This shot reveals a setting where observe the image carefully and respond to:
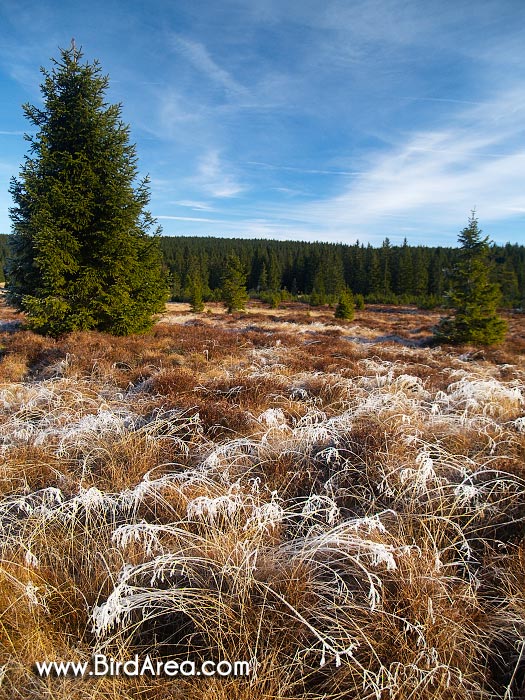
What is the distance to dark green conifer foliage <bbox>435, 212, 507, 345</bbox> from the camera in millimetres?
15344

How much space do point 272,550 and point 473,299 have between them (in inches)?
669

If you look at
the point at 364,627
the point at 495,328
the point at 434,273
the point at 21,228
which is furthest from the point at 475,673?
the point at 434,273

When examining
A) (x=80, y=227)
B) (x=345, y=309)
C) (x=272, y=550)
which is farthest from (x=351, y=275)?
(x=272, y=550)

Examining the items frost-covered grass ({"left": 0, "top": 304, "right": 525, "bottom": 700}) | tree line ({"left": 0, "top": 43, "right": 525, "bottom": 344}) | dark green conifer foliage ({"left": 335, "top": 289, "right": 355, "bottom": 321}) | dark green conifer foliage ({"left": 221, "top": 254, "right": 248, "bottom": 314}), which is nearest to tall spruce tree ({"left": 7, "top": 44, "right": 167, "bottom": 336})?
tree line ({"left": 0, "top": 43, "right": 525, "bottom": 344})

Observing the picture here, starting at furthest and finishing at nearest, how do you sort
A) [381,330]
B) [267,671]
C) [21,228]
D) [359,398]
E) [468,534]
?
[381,330] < [21,228] < [359,398] < [468,534] < [267,671]

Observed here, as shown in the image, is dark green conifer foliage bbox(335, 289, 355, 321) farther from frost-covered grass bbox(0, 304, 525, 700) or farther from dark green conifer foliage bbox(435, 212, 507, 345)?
frost-covered grass bbox(0, 304, 525, 700)

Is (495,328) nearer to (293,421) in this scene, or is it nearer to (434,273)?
(293,421)

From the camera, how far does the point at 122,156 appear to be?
1077cm

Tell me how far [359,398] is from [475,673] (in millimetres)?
3456

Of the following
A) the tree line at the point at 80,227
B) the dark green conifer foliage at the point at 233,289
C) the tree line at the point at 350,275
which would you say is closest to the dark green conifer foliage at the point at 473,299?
the tree line at the point at 80,227

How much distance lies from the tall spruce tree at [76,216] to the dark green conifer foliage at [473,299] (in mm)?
13405

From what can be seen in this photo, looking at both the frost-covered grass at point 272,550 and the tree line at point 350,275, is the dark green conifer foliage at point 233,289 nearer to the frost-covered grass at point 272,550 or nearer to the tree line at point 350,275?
the tree line at point 350,275

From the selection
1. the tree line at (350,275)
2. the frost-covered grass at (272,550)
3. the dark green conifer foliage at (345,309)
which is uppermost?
the tree line at (350,275)

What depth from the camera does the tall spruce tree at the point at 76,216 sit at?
9.54 metres
